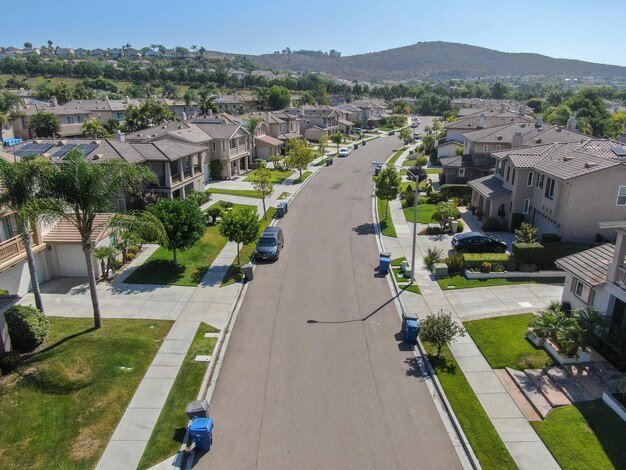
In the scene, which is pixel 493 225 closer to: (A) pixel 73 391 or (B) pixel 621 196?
(B) pixel 621 196

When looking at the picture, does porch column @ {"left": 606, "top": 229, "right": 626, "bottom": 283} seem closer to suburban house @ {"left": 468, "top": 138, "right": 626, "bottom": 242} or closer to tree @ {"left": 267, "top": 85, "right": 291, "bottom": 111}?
suburban house @ {"left": 468, "top": 138, "right": 626, "bottom": 242}

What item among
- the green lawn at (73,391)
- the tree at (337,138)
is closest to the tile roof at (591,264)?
the green lawn at (73,391)

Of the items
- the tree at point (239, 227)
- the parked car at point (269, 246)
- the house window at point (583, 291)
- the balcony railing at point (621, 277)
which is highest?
the balcony railing at point (621, 277)

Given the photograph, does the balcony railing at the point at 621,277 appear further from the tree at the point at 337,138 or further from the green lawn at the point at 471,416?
the tree at the point at 337,138

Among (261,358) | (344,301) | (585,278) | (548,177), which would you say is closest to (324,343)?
(261,358)

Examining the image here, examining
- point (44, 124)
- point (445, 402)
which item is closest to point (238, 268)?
point (445, 402)

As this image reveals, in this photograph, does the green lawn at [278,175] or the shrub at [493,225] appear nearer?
the shrub at [493,225]
